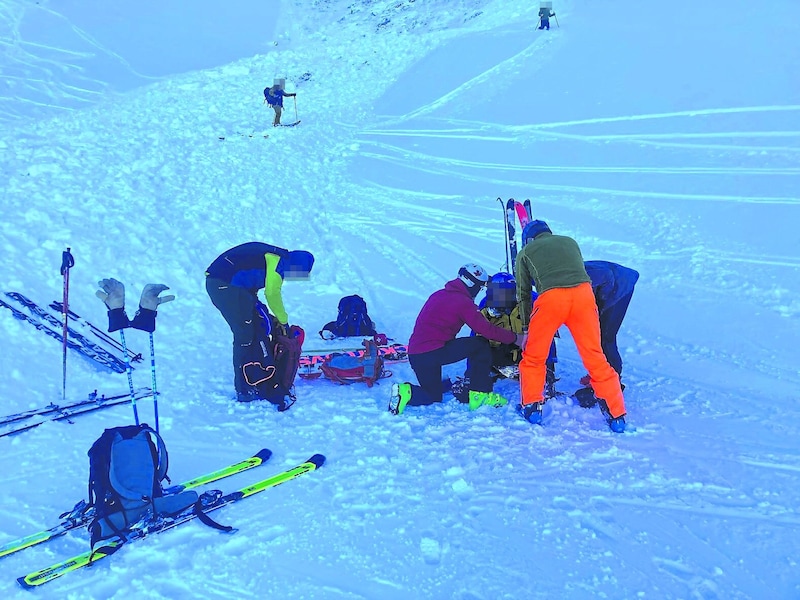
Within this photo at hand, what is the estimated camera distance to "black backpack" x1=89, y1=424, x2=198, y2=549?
12.1ft

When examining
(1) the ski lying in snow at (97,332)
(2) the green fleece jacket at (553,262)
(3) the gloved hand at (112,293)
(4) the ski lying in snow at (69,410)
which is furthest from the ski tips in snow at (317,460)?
(1) the ski lying in snow at (97,332)

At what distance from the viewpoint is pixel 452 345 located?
5.20 meters

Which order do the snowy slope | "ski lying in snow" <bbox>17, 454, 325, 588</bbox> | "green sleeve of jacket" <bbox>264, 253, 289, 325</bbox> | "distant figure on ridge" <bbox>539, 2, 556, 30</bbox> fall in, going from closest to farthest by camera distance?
"ski lying in snow" <bbox>17, 454, 325, 588</bbox>, the snowy slope, "green sleeve of jacket" <bbox>264, 253, 289, 325</bbox>, "distant figure on ridge" <bbox>539, 2, 556, 30</bbox>

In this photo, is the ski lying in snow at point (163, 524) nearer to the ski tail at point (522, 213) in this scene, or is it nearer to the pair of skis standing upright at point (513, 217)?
the pair of skis standing upright at point (513, 217)

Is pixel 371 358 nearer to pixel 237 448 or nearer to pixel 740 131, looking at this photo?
pixel 237 448

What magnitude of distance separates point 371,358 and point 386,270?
2.64 metres

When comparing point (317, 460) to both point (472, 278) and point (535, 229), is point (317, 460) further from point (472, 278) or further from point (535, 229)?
point (535, 229)

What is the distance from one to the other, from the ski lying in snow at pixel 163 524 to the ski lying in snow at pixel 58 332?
234cm

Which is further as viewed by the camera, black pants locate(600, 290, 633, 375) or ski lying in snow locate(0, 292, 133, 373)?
ski lying in snow locate(0, 292, 133, 373)

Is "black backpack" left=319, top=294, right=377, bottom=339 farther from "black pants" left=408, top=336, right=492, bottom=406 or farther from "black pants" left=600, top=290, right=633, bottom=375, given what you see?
"black pants" left=600, top=290, right=633, bottom=375

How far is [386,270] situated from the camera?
842 cm

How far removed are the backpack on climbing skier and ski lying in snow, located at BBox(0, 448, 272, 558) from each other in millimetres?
1382

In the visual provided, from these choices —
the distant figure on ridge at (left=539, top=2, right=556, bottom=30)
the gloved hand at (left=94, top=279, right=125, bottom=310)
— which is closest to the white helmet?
the gloved hand at (left=94, top=279, right=125, bottom=310)

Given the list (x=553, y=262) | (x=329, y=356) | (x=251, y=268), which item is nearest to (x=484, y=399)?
(x=553, y=262)
